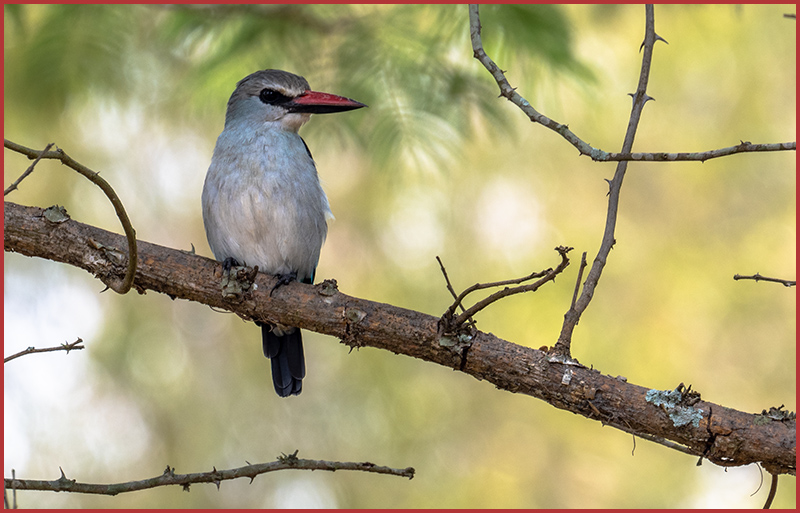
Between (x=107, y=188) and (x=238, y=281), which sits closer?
(x=107, y=188)

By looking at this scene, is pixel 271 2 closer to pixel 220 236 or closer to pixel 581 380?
pixel 220 236

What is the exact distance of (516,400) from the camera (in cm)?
603

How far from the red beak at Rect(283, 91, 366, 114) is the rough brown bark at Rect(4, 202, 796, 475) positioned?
1041 millimetres

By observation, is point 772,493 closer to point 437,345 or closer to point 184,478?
point 437,345

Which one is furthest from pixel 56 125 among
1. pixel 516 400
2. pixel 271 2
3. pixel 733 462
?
pixel 516 400

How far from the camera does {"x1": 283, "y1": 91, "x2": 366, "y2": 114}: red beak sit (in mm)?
3629

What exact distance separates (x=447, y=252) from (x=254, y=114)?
225 cm

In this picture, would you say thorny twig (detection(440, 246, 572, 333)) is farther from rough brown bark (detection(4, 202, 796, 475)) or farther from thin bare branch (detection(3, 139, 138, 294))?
thin bare branch (detection(3, 139, 138, 294))

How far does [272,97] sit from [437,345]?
1778 mm

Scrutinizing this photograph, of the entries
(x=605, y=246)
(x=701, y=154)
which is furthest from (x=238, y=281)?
(x=701, y=154)

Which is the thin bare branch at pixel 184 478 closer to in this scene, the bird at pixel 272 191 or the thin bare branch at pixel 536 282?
the thin bare branch at pixel 536 282

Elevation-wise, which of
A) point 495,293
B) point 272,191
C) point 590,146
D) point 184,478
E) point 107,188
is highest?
point 272,191

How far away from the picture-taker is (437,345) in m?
2.71

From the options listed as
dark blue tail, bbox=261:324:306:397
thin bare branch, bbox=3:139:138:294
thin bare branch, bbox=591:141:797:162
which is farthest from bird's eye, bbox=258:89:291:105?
thin bare branch, bbox=591:141:797:162
